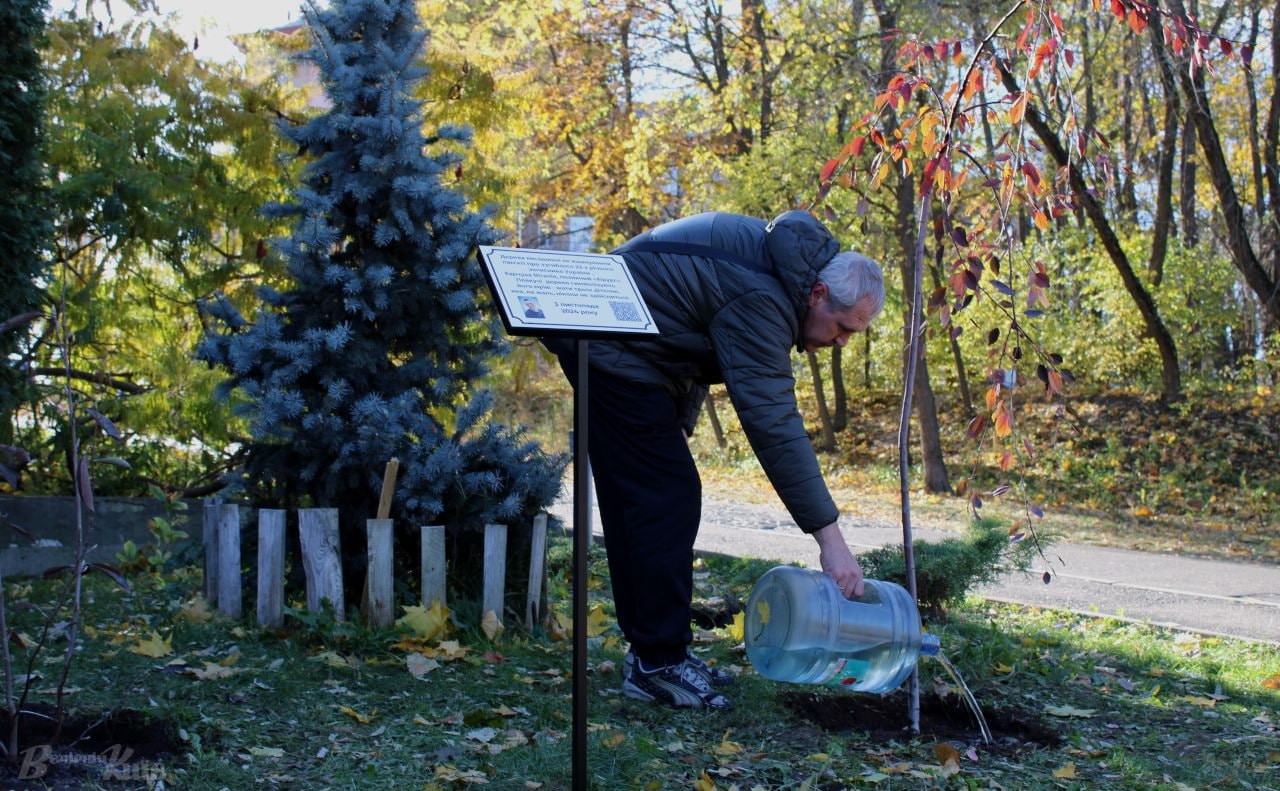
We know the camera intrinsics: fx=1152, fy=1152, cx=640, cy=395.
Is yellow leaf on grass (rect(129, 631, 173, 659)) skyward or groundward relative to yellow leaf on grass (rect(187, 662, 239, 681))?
skyward

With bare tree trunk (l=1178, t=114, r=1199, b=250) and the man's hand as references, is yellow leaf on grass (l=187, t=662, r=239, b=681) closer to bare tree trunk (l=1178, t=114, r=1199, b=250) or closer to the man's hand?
the man's hand

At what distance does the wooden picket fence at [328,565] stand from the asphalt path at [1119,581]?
63 centimetres

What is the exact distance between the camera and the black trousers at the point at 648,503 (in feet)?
13.2

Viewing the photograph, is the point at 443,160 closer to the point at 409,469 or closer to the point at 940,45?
the point at 409,469

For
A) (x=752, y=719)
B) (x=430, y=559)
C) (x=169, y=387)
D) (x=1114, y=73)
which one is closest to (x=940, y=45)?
(x=752, y=719)

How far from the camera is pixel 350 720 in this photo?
141 inches

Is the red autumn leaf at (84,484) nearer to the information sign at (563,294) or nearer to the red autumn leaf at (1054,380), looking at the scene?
the information sign at (563,294)

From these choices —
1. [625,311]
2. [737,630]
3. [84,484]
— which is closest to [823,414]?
[737,630]

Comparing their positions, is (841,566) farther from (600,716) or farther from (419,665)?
(419,665)

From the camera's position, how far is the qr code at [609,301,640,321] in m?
3.00

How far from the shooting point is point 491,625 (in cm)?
468

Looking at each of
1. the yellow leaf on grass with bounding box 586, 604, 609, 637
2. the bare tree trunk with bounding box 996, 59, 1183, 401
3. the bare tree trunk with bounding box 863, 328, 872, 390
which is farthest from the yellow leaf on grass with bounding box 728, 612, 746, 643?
the bare tree trunk with bounding box 863, 328, 872, 390

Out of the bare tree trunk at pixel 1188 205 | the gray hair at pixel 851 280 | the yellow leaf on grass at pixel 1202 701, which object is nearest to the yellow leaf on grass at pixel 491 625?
the gray hair at pixel 851 280

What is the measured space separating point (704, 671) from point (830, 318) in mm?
1347
